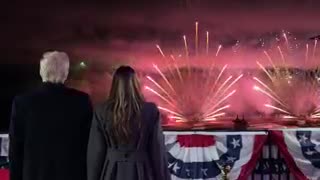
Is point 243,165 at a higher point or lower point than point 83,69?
lower

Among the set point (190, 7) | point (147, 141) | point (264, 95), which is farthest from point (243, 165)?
point (264, 95)

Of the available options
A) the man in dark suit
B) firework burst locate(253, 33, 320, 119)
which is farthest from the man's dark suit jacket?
firework burst locate(253, 33, 320, 119)

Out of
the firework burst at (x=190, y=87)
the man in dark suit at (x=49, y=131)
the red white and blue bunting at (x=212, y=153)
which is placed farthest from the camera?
the firework burst at (x=190, y=87)

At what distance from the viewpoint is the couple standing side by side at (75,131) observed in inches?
127

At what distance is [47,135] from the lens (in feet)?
10.7

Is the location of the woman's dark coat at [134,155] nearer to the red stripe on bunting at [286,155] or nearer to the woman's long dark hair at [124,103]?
the woman's long dark hair at [124,103]

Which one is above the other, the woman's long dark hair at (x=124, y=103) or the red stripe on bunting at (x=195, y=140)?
the woman's long dark hair at (x=124, y=103)

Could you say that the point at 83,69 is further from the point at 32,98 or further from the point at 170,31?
the point at 32,98

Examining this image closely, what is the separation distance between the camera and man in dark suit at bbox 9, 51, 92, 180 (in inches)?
127

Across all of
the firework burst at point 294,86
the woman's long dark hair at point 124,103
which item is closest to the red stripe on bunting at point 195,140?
the woman's long dark hair at point 124,103

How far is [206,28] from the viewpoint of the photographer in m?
13.3

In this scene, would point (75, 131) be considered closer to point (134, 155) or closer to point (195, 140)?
point (134, 155)

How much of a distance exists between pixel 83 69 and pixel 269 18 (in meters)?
4.60

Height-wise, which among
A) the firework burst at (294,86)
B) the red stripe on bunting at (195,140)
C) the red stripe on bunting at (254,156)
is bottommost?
the red stripe on bunting at (254,156)
